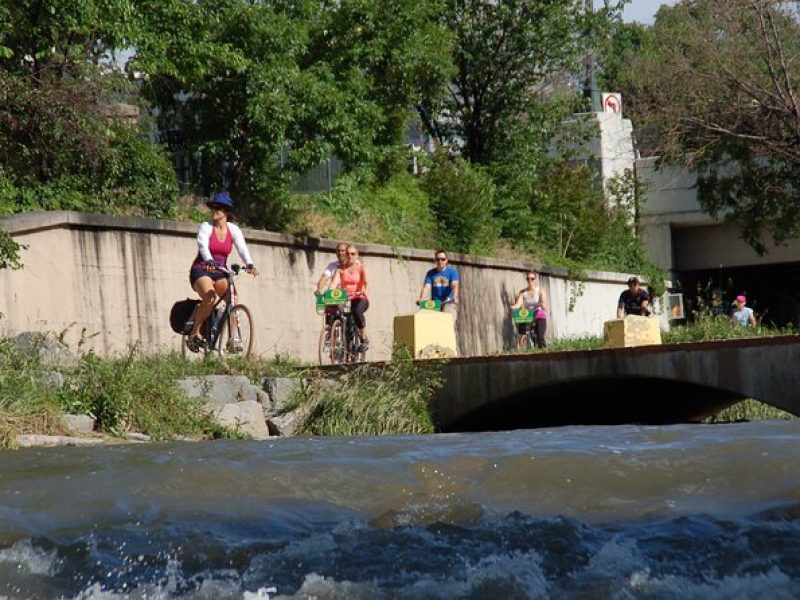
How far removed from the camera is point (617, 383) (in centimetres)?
1958

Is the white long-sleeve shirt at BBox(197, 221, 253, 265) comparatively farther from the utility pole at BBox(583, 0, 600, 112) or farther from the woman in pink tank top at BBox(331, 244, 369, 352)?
the utility pole at BBox(583, 0, 600, 112)

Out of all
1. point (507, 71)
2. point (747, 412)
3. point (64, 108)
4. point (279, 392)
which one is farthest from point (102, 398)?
point (507, 71)

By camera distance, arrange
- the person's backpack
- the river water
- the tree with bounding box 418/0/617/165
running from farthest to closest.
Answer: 1. the tree with bounding box 418/0/617/165
2. the person's backpack
3. the river water

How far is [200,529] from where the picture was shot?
8.12 m

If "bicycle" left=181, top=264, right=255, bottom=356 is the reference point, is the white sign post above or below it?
above

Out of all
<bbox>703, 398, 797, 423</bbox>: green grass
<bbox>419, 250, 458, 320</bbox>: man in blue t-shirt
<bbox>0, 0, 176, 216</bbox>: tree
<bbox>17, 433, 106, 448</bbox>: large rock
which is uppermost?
<bbox>0, 0, 176, 216</bbox>: tree

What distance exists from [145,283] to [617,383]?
19.7ft

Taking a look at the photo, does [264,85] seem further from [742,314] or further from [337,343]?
[742,314]

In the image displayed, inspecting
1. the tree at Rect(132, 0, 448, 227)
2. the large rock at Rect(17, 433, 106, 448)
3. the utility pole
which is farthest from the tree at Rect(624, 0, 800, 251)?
the large rock at Rect(17, 433, 106, 448)

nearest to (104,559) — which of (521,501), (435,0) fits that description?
(521,501)

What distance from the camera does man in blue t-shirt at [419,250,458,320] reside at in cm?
2086

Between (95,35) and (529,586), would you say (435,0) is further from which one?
(529,586)

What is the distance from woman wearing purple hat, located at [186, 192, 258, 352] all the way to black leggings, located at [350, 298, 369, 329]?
251 centimetres

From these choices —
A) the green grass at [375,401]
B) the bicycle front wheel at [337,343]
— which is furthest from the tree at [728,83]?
the green grass at [375,401]
